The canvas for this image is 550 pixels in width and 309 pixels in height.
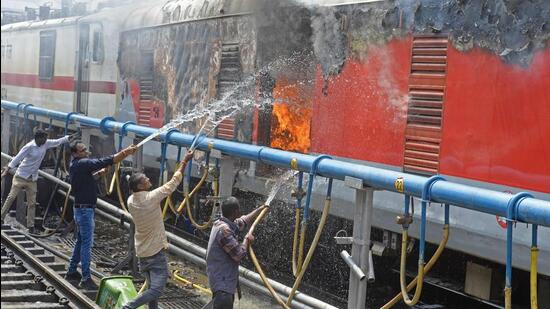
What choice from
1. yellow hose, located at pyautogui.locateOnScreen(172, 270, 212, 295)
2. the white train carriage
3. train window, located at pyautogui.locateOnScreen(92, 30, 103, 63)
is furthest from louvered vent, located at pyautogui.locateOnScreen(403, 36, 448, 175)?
train window, located at pyautogui.locateOnScreen(92, 30, 103, 63)

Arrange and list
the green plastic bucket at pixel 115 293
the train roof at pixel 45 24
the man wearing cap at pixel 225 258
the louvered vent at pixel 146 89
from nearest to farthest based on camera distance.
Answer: the man wearing cap at pixel 225 258
the green plastic bucket at pixel 115 293
the louvered vent at pixel 146 89
the train roof at pixel 45 24

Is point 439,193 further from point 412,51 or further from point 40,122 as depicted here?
point 40,122

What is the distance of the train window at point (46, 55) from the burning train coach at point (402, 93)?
25.7 feet

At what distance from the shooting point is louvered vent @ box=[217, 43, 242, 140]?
902cm

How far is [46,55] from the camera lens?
56.2ft

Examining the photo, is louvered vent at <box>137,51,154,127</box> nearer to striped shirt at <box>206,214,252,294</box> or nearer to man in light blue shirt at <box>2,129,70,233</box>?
man in light blue shirt at <box>2,129,70,233</box>

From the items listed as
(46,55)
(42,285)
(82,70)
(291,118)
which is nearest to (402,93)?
(291,118)

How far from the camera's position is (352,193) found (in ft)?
22.9

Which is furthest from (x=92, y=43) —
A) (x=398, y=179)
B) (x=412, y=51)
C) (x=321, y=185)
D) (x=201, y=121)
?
(x=398, y=179)

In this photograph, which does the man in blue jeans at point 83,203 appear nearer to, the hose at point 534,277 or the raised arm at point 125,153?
the raised arm at point 125,153

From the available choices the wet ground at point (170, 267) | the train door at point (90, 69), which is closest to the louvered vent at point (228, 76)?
the wet ground at point (170, 267)

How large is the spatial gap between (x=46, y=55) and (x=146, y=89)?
6.29 metres

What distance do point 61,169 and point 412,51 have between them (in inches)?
335

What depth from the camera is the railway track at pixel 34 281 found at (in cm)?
621
